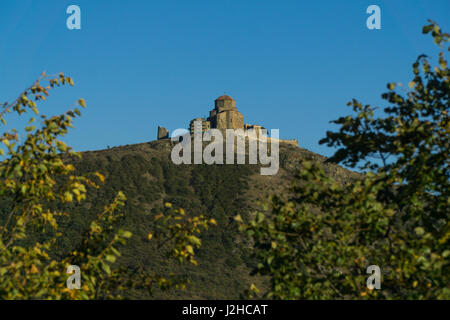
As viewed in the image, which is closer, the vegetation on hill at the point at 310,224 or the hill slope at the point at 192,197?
the vegetation on hill at the point at 310,224

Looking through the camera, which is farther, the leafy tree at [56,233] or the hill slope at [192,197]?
the hill slope at [192,197]

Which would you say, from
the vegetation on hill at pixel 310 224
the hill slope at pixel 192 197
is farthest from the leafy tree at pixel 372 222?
the hill slope at pixel 192 197

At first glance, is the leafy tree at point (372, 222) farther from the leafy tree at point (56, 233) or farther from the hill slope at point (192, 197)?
the hill slope at point (192, 197)

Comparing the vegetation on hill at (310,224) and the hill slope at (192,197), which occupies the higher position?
the hill slope at (192,197)

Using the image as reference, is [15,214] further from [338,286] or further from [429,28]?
[429,28]

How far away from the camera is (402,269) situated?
10.3 m

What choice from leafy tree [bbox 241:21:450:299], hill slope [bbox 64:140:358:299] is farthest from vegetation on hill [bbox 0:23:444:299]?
hill slope [bbox 64:140:358:299]

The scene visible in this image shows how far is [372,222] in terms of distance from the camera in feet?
35.3

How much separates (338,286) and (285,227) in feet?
5.01

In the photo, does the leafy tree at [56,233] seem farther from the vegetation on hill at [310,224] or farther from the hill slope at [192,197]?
the hill slope at [192,197]

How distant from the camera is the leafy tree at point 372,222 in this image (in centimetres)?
1048

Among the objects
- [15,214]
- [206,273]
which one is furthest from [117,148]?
[15,214]

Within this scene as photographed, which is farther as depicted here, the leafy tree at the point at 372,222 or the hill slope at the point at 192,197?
the hill slope at the point at 192,197

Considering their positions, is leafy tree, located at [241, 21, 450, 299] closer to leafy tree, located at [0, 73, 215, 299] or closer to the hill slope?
leafy tree, located at [0, 73, 215, 299]
